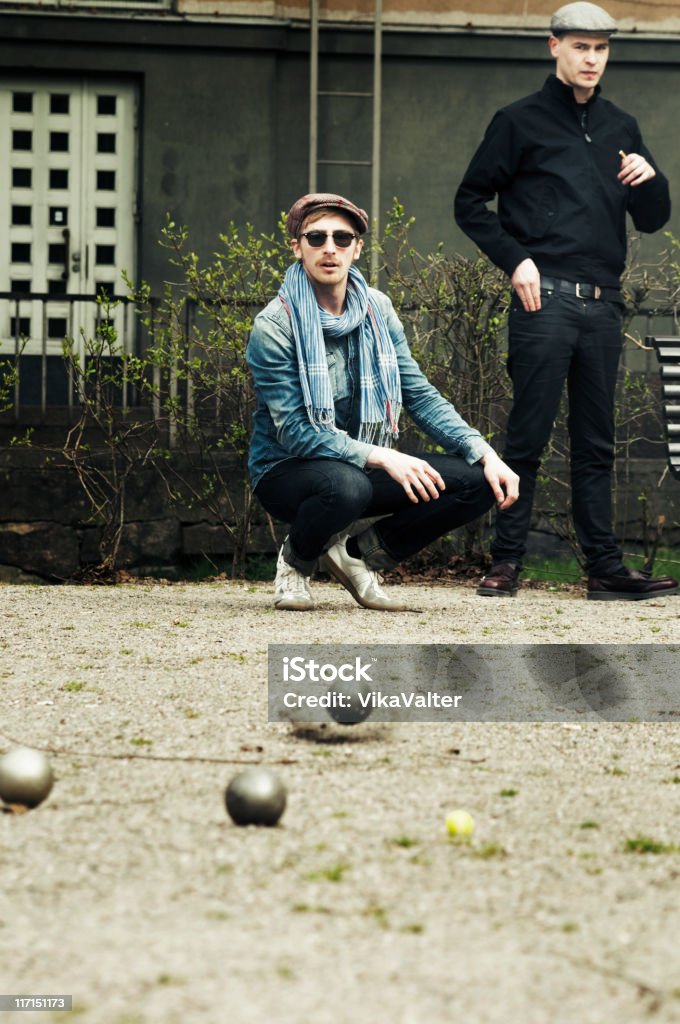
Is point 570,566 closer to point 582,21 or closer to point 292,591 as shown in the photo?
point 292,591

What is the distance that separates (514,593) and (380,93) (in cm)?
533

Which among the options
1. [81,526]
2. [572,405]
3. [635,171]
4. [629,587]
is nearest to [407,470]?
[572,405]

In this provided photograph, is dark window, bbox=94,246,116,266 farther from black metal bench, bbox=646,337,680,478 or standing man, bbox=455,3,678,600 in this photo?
black metal bench, bbox=646,337,680,478

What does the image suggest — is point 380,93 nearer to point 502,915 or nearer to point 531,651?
point 531,651

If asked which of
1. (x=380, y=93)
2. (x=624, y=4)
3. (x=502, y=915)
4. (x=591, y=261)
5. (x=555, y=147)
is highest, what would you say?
(x=624, y=4)

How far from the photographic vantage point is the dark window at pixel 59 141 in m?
10.6

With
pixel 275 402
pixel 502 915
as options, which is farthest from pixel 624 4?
pixel 502 915

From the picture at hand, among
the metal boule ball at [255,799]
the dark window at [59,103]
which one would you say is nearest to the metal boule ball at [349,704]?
the metal boule ball at [255,799]

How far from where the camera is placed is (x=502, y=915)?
7.95 feet

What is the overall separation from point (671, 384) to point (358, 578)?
168 cm

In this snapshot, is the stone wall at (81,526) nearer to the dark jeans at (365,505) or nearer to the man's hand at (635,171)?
the man's hand at (635,171)

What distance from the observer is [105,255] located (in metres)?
10.7

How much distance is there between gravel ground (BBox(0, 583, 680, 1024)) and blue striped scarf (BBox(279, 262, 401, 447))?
1.05 metres

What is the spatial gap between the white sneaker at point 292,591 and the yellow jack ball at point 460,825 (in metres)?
2.79
